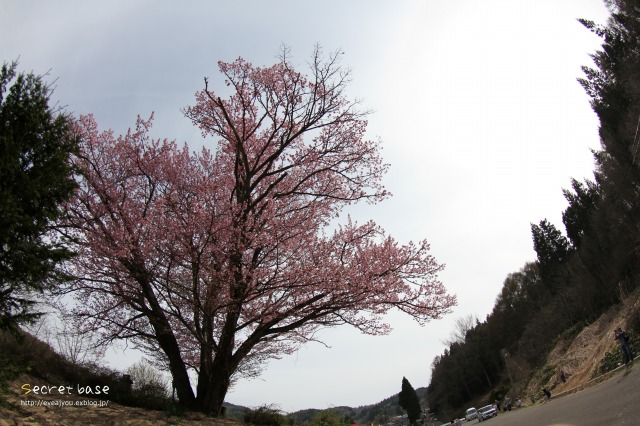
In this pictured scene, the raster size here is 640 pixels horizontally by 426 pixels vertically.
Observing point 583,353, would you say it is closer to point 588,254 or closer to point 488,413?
point 488,413

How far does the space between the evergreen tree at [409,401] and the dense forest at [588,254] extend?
8.79 meters

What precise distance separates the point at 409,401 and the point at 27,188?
88616mm

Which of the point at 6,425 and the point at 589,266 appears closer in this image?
the point at 6,425

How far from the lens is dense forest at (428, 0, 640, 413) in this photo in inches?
1144

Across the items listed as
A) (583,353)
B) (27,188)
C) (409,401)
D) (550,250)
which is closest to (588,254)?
(550,250)

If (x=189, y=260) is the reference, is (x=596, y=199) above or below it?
above

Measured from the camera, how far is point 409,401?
8169 cm

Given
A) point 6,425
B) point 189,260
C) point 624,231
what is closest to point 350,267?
point 189,260

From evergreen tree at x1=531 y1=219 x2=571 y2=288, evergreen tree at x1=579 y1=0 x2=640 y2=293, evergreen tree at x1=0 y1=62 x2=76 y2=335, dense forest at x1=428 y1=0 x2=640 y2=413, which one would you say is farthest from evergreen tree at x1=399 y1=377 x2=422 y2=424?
evergreen tree at x1=0 y1=62 x2=76 y2=335

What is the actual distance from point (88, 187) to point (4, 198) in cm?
400

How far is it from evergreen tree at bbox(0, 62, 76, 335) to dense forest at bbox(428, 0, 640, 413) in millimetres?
20145

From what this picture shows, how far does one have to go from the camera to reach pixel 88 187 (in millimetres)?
9297

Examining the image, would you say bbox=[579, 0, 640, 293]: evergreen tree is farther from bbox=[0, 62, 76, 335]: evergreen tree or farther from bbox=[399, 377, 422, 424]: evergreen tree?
bbox=[399, 377, 422, 424]: evergreen tree

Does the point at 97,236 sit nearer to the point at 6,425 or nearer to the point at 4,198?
the point at 4,198
